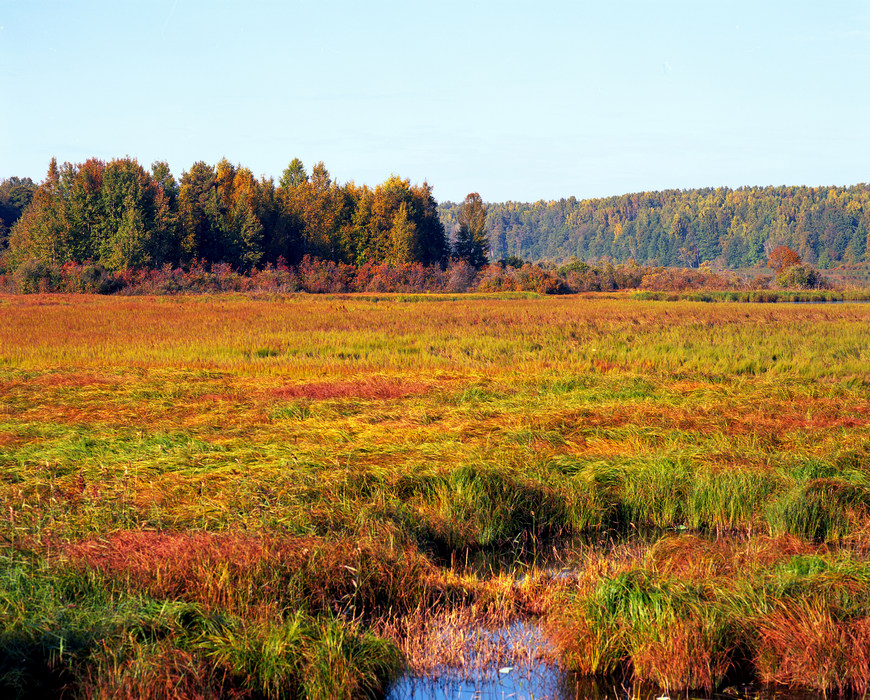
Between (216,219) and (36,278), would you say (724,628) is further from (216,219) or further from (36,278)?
(216,219)

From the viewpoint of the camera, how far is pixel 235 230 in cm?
6044

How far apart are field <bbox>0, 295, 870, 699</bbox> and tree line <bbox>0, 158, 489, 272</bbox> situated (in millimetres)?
42621

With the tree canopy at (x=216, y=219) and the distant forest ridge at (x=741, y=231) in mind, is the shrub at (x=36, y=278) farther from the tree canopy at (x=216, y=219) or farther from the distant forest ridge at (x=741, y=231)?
the distant forest ridge at (x=741, y=231)

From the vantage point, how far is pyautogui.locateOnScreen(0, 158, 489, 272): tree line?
53.5 meters

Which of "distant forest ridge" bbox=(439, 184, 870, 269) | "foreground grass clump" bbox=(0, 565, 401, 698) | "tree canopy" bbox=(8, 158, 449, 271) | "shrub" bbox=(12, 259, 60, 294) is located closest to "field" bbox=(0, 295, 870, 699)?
"foreground grass clump" bbox=(0, 565, 401, 698)

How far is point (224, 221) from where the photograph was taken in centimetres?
6047

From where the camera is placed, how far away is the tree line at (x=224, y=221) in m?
53.5

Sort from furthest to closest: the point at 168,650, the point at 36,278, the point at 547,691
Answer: the point at 36,278, the point at 547,691, the point at 168,650

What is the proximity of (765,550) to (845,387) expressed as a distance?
9140 mm

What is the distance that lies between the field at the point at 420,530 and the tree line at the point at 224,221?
4262cm

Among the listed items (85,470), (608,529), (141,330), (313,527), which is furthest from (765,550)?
(141,330)

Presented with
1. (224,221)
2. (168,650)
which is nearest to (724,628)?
(168,650)

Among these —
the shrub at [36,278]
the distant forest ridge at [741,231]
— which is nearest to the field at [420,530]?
the shrub at [36,278]

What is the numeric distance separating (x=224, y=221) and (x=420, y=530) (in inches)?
2261
